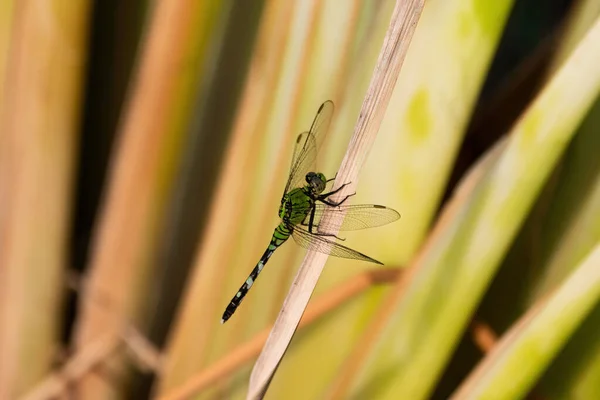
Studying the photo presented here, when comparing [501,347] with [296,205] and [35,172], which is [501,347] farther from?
[35,172]

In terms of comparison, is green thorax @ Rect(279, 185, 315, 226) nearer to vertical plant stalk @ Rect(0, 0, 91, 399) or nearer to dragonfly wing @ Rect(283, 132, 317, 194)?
dragonfly wing @ Rect(283, 132, 317, 194)

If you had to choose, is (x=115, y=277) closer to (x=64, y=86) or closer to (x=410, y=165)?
(x=64, y=86)

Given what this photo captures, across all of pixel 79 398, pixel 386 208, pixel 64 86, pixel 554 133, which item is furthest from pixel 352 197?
pixel 79 398

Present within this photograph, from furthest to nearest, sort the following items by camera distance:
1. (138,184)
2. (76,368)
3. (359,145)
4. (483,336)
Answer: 1. (76,368)
2. (138,184)
3. (483,336)
4. (359,145)

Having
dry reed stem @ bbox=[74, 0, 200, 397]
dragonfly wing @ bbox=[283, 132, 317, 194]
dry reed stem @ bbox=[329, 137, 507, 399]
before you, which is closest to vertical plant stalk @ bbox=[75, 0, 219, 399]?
dry reed stem @ bbox=[74, 0, 200, 397]

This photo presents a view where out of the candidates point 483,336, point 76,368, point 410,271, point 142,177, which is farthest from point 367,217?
point 76,368

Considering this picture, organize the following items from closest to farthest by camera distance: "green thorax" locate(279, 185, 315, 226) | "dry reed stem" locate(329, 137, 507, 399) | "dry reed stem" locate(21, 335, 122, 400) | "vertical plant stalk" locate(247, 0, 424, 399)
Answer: "vertical plant stalk" locate(247, 0, 424, 399), "dry reed stem" locate(329, 137, 507, 399), "green thorax" locate(279, 185, 315, 226), "dry reed stem" locate(21, 335, 122, 400)
